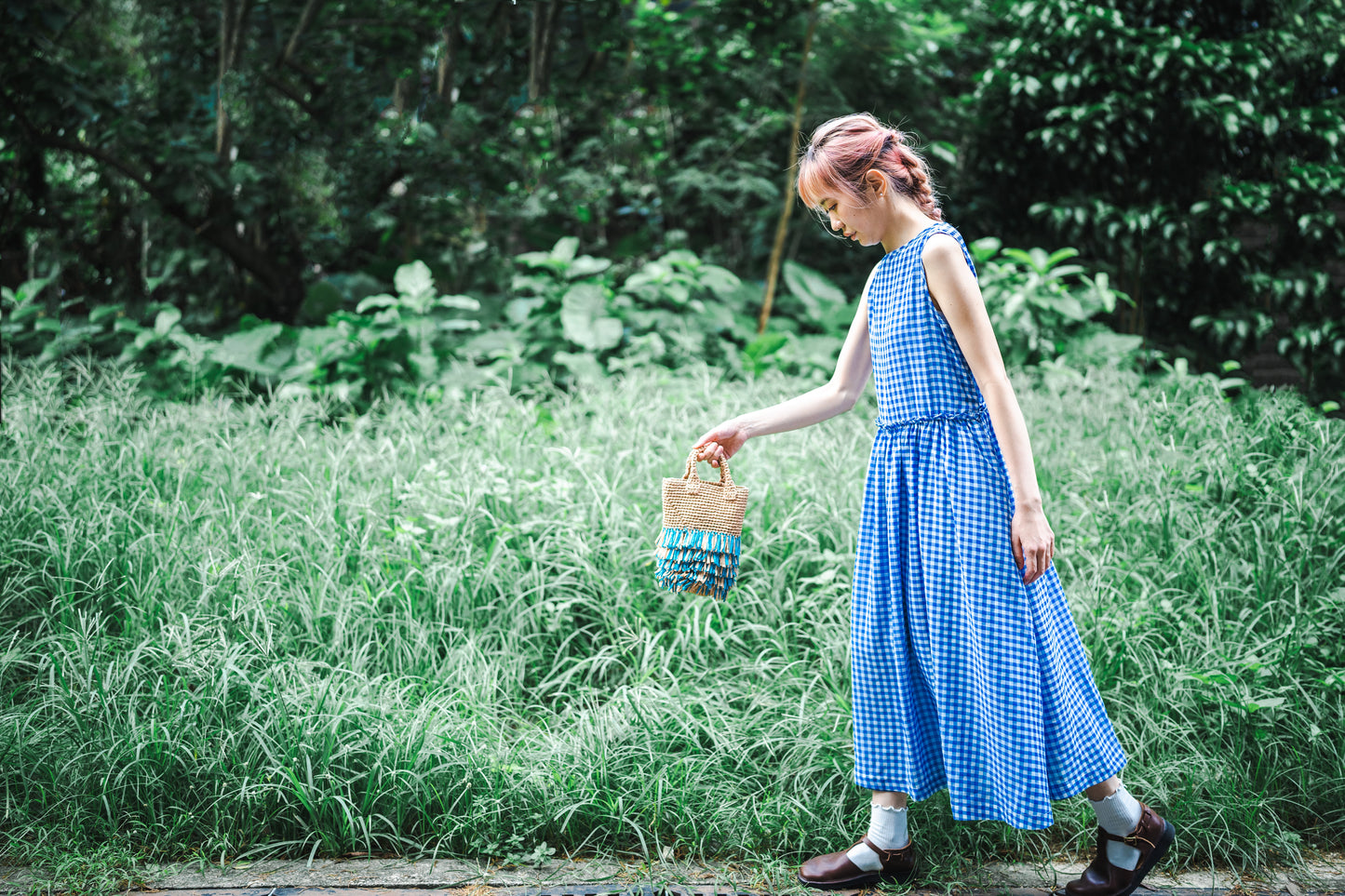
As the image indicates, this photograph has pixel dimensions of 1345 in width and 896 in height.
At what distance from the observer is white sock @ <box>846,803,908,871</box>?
1979 mm

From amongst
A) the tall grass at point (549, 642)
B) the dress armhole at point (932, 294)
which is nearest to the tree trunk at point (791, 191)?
the tall grass at point (549, 642)

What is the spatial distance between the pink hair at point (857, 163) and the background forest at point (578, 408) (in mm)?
1368

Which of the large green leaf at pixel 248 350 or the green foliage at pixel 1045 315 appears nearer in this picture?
the large green leaf at pixel 248 350

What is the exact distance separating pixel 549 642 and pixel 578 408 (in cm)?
188

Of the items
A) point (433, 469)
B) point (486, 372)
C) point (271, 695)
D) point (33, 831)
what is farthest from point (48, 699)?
point (486, 372)

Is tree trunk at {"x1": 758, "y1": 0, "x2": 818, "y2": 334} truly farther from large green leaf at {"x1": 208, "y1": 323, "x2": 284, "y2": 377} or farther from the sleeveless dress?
the sleeveless dress

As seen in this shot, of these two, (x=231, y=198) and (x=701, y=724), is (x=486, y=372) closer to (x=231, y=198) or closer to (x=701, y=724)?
(x=231, y=198)

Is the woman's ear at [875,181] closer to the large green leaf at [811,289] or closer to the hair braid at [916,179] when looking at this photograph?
the hair braid at [916,179]

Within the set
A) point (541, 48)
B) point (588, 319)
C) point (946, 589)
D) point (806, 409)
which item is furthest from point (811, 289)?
point (946, 589)

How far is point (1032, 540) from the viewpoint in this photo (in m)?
1.76

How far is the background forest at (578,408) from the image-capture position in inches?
88.4

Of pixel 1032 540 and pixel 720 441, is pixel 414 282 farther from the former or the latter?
pixel 1032 540

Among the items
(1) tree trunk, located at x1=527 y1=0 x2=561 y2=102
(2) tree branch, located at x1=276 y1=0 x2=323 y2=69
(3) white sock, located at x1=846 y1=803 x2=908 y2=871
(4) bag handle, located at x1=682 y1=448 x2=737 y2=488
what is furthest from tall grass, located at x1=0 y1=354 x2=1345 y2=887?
(1) tree trunk, located at x1=527 y1=0 x2=561 y2=102

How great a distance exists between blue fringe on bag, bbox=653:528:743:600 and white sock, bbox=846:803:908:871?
624 mm
